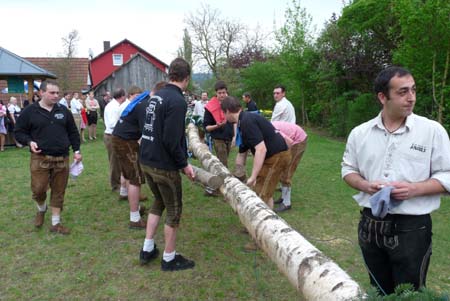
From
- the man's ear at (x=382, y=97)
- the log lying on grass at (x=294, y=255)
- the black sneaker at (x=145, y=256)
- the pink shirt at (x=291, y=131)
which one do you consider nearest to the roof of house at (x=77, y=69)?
the pink shirt at (x=291, y=131)

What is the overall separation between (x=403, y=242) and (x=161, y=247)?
3.28 m

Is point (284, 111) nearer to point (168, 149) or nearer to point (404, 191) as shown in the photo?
point (168, 149)

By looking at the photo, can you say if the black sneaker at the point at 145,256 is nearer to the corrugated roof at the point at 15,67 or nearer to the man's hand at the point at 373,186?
the man's hand at the point at 373,186

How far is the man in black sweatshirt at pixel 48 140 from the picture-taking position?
16.9 feet

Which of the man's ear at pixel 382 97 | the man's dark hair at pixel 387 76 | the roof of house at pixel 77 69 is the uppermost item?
the roof of house at pixel 77 69

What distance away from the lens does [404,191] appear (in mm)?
2227

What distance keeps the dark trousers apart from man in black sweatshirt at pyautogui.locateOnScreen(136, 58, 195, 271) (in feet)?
6.85

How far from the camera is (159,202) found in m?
4.31

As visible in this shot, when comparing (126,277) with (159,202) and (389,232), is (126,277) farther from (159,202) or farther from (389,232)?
(389,232)

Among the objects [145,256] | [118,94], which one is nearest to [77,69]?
[118,94]

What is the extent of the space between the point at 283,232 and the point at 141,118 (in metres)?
3.03

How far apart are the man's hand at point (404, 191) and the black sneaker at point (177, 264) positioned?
8.91 ft

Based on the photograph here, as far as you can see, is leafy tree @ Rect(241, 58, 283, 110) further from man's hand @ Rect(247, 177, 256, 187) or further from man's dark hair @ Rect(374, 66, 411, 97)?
man's dark hair @ Rect(374, 66, 411, 97)

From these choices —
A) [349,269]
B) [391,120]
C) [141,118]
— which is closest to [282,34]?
[141,118]
